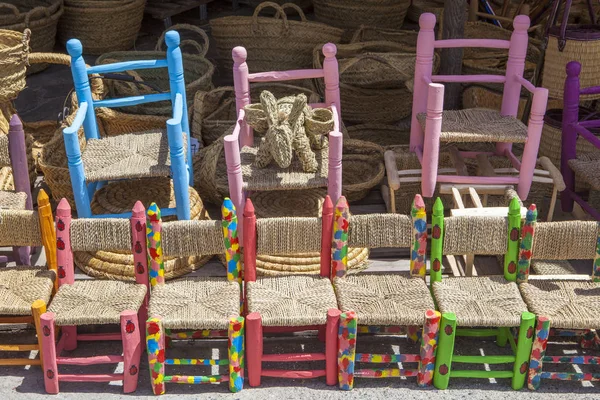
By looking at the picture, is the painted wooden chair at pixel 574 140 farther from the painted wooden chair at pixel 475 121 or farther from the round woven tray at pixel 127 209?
the round woven tray at pixel 127 209

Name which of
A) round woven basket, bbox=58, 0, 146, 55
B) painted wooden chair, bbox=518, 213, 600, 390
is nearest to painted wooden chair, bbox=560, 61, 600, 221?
painted wooden chair, bbox=518, 213, 600, 390

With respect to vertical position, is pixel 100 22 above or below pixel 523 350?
above

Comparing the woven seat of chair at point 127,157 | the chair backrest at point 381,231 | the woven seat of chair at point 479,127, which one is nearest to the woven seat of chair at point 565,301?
the chair backrest at point 381,231

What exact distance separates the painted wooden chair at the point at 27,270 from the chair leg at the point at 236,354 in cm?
77

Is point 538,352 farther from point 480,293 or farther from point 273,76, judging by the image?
point 273,76

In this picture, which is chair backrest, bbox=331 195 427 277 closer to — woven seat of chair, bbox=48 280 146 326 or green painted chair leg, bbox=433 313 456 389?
green painted chair leg, bbox=433 313 456 389

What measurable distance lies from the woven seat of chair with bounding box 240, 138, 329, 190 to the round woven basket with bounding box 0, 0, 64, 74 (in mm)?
3182

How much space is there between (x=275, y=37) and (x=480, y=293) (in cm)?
315

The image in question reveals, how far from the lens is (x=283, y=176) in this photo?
11.8 ft

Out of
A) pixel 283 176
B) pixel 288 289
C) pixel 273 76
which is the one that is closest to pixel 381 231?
pixel 288 289

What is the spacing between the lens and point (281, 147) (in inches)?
139

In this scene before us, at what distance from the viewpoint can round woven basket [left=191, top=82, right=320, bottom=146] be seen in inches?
189

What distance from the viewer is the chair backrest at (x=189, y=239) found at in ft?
10.2

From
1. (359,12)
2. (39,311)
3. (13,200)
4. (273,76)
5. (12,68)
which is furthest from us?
(359,12)
